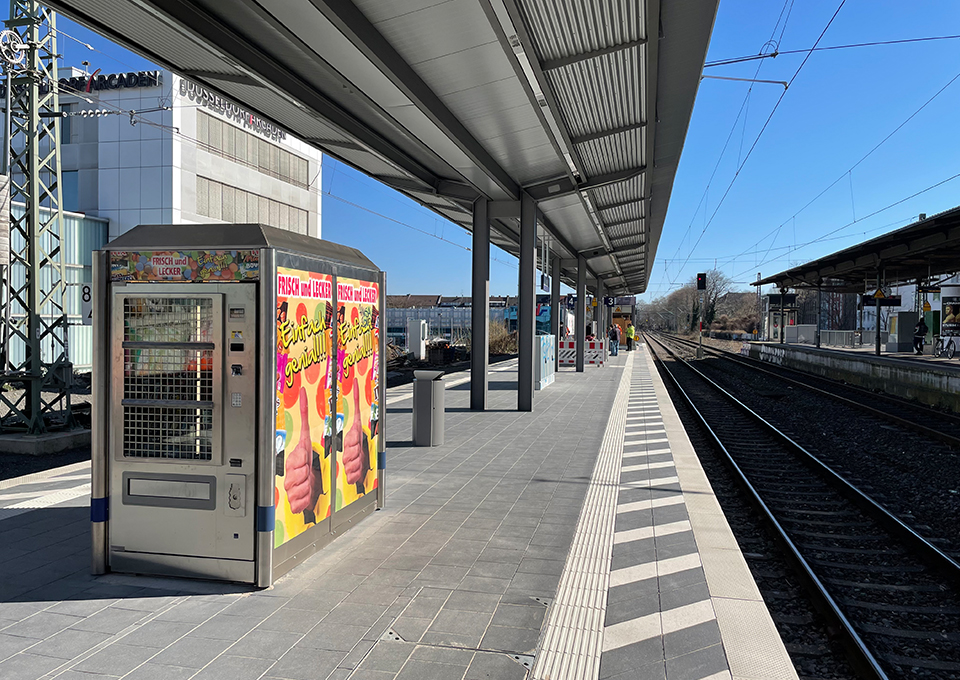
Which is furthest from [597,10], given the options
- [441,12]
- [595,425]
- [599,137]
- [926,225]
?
[926,225]

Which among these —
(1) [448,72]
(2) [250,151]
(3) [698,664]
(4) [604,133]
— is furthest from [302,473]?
(2) [250,151]

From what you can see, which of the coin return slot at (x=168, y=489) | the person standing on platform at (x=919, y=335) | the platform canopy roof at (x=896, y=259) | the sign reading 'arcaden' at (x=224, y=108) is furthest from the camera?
the person standing on platform at (x=919, y=335)

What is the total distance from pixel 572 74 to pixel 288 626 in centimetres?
658

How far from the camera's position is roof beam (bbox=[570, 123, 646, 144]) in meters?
10.2

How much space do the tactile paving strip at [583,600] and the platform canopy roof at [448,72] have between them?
443cm

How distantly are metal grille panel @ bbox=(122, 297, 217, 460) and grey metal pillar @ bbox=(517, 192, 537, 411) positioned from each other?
29.5ft

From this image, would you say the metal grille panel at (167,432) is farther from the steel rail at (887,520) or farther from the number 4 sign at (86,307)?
the steel rail at (887,520)

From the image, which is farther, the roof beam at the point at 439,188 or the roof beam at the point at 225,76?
the roof beam at the point at 439,188

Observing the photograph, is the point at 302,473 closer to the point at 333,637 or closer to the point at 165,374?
the point at 165,374

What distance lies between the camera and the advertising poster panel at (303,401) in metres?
4.47

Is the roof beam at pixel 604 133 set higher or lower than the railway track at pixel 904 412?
higher

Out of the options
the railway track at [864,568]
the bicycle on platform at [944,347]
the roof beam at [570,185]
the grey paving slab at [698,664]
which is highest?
the roof beam at [570,185]

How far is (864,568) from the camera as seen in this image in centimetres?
574

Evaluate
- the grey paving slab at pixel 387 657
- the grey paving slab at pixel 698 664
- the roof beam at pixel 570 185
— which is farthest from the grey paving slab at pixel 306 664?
the roof beam at pixel 570 185
